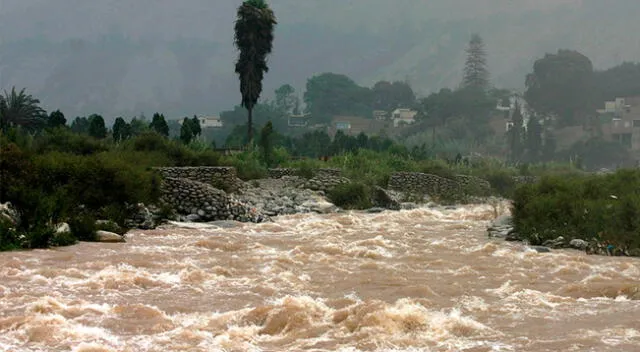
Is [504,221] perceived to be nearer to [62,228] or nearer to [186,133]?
[62,228]

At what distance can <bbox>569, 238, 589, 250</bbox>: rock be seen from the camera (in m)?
14.3

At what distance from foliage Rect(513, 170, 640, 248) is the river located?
0.99 m

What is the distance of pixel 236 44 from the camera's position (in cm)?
4053

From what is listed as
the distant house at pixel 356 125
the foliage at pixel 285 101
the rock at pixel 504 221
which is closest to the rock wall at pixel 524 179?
the rock at pixel 504 221

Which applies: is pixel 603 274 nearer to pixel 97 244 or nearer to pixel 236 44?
pixel 97 244

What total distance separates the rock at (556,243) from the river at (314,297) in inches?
24.9

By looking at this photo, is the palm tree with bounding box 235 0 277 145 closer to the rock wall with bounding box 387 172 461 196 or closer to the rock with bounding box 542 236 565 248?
the rock wall with bounding box 387 172 461 196

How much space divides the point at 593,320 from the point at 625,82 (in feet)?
379

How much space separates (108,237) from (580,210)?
10752 millimetres

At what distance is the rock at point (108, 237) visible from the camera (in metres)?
14.9

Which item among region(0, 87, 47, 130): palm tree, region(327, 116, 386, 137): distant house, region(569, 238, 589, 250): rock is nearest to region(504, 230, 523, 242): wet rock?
region(569, 238, 589, 250): rock

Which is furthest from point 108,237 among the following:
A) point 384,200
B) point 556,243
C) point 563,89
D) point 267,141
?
point 563,89

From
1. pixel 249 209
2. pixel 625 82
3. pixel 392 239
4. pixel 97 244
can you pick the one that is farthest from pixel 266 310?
pixel 625 82

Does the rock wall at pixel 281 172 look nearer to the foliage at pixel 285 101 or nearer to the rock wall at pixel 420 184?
the rock wall at pixel 420 184
